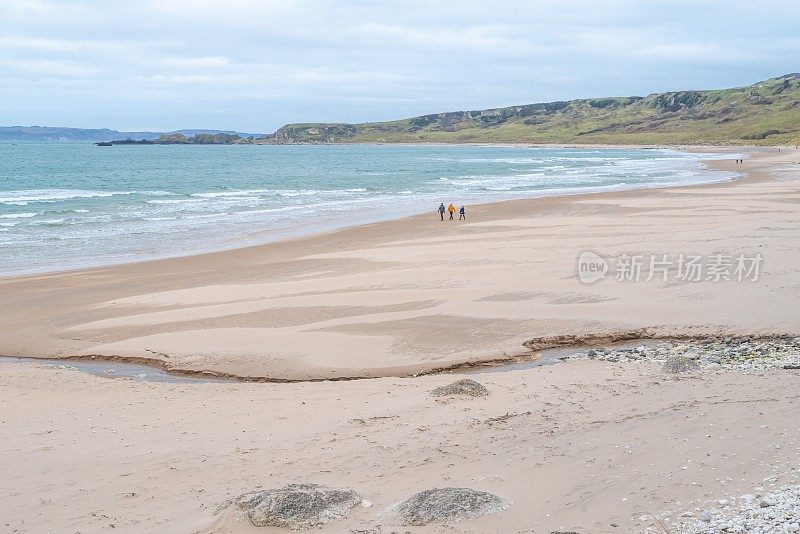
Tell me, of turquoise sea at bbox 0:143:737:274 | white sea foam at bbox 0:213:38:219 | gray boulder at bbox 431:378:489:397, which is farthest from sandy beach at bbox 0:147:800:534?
white sea foam at bbox 0:213:38:219

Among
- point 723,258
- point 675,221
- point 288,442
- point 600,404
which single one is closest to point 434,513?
point 288,442

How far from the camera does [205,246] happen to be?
1011 inches

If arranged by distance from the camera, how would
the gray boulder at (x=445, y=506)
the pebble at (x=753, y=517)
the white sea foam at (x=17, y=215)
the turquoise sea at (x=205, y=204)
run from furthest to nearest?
1. the white sea foam at (x=17, y=215)
2. the turquoise sea at (x=205, y=204)
3. the gray boulder at (x=445, y=506)
4. the pebble at (x=753, y=517)

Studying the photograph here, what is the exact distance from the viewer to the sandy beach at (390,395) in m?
6.58

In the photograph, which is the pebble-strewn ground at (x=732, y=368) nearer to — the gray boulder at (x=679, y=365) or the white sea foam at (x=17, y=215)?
the gray boulder at (x=679, y=365)

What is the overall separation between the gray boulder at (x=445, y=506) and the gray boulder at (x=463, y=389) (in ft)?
9.67

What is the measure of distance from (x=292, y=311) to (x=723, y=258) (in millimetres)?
10533

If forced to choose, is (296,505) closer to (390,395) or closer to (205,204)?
(390,395)

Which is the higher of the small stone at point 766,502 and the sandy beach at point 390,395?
the small stone at point 766,502

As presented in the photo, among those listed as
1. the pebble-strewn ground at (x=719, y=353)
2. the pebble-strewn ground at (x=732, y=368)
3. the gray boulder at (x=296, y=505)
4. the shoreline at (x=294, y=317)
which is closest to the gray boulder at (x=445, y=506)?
the gray boulder at (x=296, y=505)

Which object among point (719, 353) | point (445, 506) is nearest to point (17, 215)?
point (719, 353)

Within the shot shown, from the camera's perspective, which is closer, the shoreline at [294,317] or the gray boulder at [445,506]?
the gray boulder at [445,506]

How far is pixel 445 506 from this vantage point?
608cm

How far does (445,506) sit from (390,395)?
367 centimetres
